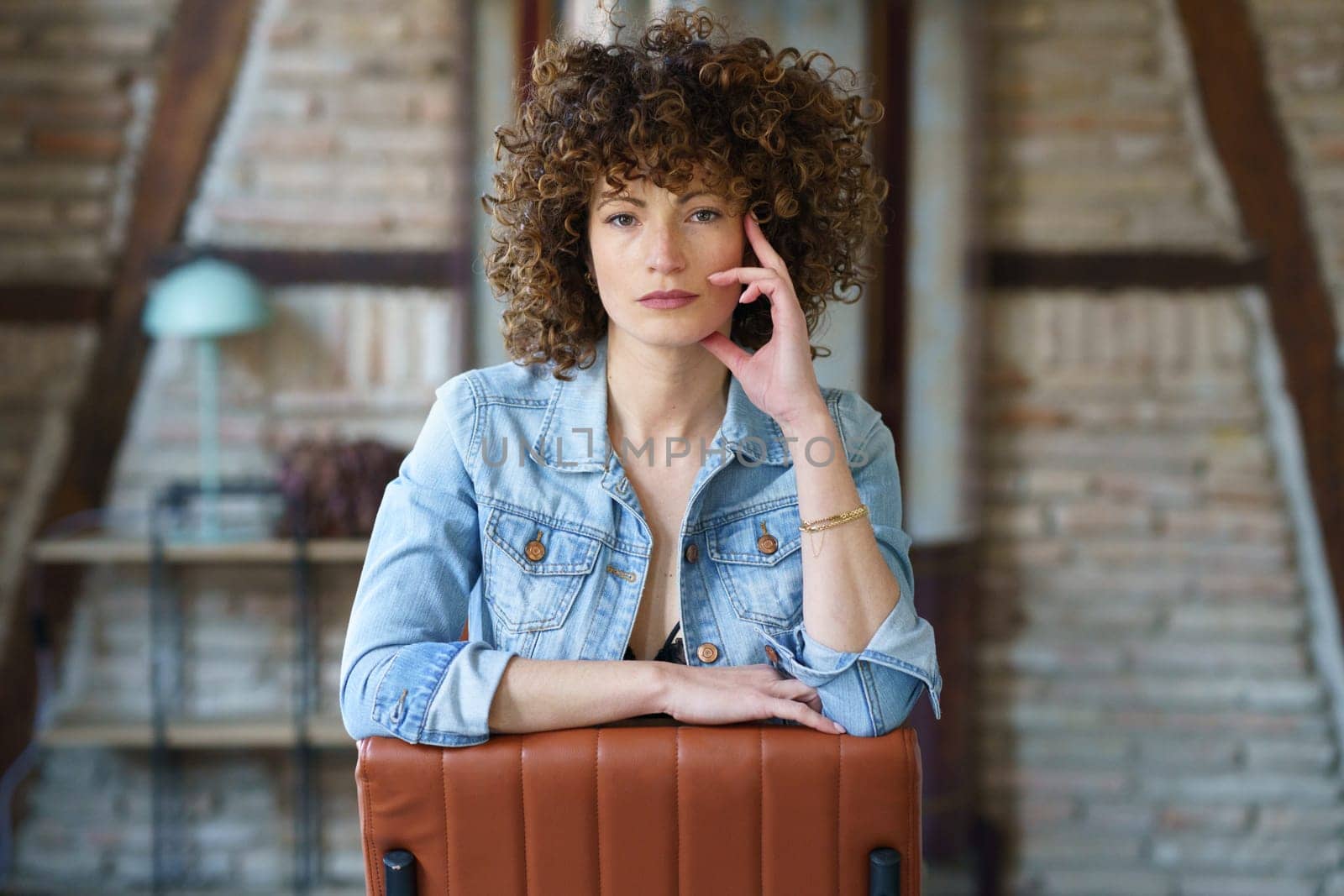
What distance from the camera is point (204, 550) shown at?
2695 mm

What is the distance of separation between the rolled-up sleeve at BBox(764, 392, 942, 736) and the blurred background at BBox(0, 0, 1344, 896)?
155cm

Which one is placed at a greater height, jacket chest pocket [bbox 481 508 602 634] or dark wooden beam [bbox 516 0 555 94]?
dark wooden beam [bbox 516 0 555 94]

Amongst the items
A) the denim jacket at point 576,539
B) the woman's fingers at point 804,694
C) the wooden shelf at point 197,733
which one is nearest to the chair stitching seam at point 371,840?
the denim jacket at point 576,539

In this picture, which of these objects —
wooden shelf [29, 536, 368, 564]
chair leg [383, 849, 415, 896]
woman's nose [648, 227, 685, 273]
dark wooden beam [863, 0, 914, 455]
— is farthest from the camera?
wooden shelf [29, 536, 368, 564]

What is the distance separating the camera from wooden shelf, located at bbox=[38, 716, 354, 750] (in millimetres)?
2746

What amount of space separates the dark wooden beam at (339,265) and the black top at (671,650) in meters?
1.77

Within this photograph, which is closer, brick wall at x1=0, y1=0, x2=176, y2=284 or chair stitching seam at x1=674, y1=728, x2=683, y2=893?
chair stitching seam at x1=674, y1=728, x2=683, y2=893

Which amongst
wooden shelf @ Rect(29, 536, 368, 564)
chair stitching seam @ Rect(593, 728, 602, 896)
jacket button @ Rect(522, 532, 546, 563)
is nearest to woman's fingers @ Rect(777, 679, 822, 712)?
chair stitching seam @ Rect(593, 728, 602, 896)

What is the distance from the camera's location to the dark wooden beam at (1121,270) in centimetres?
293

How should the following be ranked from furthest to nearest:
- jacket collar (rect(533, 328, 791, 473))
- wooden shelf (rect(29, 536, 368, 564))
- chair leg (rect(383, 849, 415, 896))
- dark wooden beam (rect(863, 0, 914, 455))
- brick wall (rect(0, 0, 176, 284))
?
brick wall (rect(0, 0, 176, 284)), wooden shelf (rect(29, 536, 368, 564)), dark wooden beam (rect(863, 0, 914, 455)), jacket collar (rect(533, 328, 791, 473)), chair leg (rect(383, 849, 415, 896))

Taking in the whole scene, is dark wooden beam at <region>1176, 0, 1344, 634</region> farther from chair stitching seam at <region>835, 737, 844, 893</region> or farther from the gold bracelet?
chair stitching seam at <region>835, 737, 844, 893</region>

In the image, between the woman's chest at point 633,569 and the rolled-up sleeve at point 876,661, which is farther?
the woman's chest at point 633,569

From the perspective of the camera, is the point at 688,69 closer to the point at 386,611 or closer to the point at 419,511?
the point at 419,511

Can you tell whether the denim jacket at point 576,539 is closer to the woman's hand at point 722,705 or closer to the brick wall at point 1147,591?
the woman's hand at point 722,705
